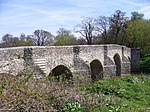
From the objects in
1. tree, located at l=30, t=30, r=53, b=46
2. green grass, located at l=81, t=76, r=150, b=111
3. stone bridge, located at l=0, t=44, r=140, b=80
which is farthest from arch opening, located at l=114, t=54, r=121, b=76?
tree, located at l=30, t=30, r=53, b=46

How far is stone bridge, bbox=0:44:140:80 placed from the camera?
7.32 m

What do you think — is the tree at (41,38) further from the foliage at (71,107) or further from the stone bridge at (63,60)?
the foliage at (71,107)

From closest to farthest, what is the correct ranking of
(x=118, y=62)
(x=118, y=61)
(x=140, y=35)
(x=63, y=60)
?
(x=63, y=60), (x=118, y=61), (x=118, y=62), (x=140, y=35)

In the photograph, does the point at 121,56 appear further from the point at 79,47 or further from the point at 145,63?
the point at 79,47

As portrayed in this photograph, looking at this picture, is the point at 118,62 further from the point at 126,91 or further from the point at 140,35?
the point at 126,91

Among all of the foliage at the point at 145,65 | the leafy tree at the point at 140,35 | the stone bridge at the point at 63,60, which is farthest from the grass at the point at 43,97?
the leafy tree at the point at 140,35

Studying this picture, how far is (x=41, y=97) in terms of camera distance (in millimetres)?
4441

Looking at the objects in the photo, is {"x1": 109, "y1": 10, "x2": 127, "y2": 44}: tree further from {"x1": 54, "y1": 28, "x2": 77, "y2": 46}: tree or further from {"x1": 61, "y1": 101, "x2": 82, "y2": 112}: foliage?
{"x1": 61, "y1": 101, "x2": 82, "y2": 112}: foliage

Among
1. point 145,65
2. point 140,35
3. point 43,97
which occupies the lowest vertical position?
point 145,65

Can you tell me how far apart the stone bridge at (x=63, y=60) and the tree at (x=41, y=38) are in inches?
494

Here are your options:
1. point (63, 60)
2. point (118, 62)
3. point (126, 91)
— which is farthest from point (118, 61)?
point (126, 91)

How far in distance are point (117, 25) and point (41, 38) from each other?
9.81 metres

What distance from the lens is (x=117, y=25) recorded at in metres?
42.5

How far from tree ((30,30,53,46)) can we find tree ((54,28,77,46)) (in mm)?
1400
